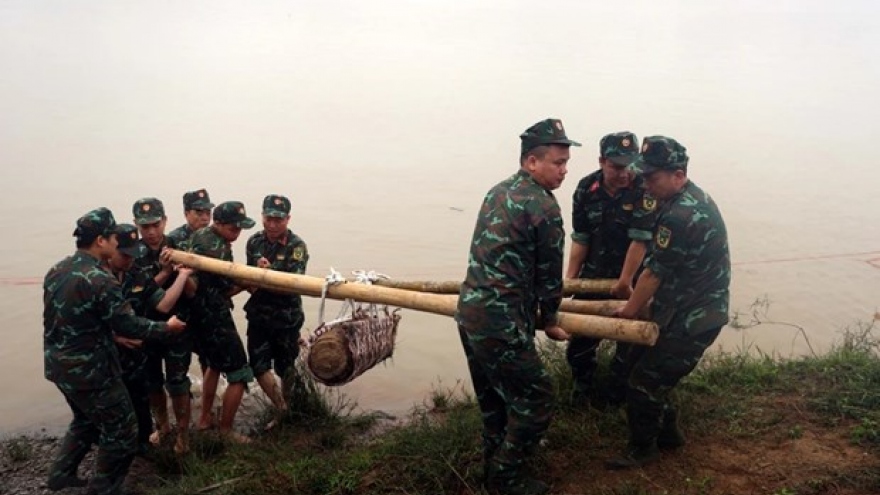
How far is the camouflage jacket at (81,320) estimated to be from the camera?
3.94 meters

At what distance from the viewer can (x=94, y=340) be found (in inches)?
161

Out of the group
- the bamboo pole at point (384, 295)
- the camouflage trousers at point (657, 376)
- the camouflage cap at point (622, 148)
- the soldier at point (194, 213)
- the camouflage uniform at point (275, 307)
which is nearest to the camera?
the bamboo pole at point (384, 295)

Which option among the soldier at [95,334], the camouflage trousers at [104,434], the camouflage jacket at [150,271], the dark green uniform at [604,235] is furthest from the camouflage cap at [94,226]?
the dark green uniform at [604,235]

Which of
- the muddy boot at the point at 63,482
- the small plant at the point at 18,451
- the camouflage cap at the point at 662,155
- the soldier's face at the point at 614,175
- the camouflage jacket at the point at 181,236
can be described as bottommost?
the small plant at the point at 18,451

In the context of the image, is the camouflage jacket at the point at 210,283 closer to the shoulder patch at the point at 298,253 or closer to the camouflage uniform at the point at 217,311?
the camouflage uniform at the point at 217,311

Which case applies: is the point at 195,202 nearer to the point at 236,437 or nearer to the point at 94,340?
the point at 94,340

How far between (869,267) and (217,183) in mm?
10202

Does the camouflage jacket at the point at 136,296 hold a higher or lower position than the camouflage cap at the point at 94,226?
lower

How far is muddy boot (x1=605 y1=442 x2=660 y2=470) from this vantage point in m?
3.98

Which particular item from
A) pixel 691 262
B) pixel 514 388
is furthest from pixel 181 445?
pixel 691 262

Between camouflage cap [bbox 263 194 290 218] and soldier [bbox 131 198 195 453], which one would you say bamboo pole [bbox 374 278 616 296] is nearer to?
camouflage cap [bbox 263 194 290 218]

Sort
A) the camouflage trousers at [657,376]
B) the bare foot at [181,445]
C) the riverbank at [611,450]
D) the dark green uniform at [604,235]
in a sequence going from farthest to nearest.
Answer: the bare foot at [181,445], the dark green uniform at [604,235], the riverbank at [611,450], the camouflage trousers at [657,376]

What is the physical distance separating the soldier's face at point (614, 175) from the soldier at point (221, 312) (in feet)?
7.84

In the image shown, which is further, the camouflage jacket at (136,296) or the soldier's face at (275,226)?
the soldier's face at (275,226)
